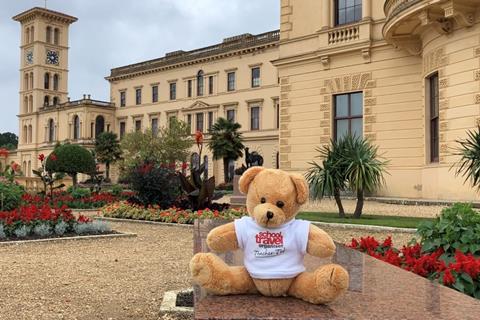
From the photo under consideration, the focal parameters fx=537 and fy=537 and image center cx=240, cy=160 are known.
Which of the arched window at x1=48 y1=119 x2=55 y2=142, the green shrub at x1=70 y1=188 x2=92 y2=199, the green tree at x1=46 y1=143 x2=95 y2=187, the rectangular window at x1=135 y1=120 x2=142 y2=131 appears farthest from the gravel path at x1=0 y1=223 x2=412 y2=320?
the arched window at x1=48 y1=119 x2=55 y2=142

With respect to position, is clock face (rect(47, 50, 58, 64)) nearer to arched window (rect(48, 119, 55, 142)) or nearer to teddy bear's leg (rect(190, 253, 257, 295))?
arched window (rect(48, 119, 55, 142))

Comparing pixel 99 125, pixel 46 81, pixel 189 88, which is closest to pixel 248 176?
pixel 189 88

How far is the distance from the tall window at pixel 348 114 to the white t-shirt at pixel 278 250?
18103 millimetres

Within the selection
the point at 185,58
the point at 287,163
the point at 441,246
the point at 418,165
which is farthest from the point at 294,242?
the point at 185,58

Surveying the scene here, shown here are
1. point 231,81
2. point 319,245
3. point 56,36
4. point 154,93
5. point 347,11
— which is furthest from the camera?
point 56,36

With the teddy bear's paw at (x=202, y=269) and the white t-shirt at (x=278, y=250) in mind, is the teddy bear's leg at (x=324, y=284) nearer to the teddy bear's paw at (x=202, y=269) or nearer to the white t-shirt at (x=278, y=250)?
the white t-shirt at (x=278, y=250)

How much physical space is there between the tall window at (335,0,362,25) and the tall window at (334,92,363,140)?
9.64ft

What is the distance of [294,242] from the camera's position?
278 centimetres

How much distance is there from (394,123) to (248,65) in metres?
31.2

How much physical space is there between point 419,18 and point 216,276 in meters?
15.5

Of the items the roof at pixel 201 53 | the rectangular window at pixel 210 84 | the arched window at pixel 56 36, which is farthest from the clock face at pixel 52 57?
the rectangular window at pixel 210 84

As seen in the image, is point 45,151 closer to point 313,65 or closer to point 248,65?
point 248,65

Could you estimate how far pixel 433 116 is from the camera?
1791 centimetres

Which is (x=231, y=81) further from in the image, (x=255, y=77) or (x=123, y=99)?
(x=123, y=99)
